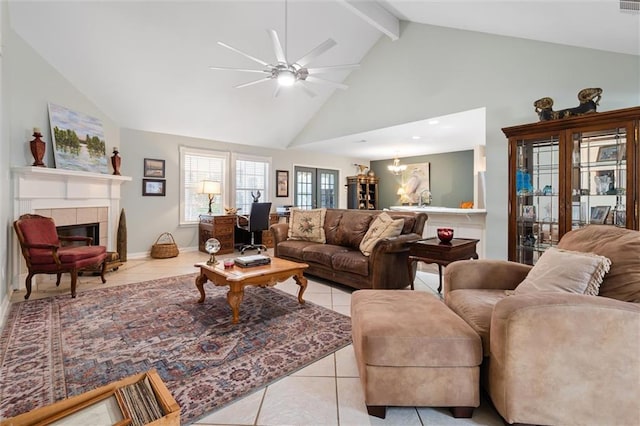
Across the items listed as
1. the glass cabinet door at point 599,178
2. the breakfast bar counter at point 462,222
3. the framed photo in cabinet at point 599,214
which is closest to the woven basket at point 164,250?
the breakfast bar counter at point 462,222

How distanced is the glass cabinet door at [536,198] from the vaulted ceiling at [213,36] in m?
1.12

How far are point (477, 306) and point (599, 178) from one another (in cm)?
214

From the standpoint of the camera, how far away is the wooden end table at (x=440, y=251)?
9.50 feet

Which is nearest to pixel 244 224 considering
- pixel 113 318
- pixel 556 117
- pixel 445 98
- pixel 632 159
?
pixel 113 318

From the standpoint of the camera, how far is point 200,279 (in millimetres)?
3027

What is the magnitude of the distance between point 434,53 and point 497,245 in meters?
2.87

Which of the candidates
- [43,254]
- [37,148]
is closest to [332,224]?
[43,254]

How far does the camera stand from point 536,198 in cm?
317

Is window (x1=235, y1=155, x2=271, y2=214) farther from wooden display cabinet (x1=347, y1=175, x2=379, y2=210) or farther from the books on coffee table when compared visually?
the books on coffee table

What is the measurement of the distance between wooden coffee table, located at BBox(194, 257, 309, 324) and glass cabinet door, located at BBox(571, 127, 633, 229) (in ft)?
9.09

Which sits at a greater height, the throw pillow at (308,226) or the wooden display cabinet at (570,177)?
the wooden display cabinet at (570,177)

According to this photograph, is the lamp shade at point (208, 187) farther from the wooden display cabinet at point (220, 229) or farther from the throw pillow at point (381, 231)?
the throw pillow at point (381, 231)

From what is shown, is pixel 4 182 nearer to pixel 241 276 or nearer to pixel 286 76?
pixel 241 276

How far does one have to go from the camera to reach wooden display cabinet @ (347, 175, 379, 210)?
8469mm
